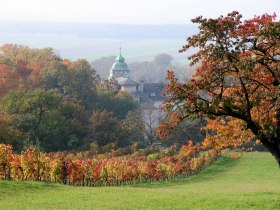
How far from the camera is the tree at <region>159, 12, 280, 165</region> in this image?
18781 mm

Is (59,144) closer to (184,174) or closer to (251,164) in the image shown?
(184,174)

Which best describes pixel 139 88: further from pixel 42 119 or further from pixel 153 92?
pixel 42 119

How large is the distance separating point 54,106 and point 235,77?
45.9 metres

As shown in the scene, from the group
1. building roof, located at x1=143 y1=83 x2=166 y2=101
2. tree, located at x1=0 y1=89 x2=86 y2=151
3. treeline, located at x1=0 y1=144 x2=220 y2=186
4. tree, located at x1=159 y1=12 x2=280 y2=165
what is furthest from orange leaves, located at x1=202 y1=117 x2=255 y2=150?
building roof, located at x1=143 y1=83 x2=166 y2=101

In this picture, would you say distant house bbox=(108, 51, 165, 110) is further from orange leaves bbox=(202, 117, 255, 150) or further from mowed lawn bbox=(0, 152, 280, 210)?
orange leaves bbox=(202, 117, 255, 150)

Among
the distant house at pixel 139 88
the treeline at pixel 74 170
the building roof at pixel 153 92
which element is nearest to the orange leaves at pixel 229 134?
the treeline at pixel 74 170

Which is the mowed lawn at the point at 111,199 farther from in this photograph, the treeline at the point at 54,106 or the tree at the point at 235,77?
the treeline at the point at 54,106

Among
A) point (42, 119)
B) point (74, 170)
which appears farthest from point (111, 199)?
point (42, 119)

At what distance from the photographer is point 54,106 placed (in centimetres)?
6353

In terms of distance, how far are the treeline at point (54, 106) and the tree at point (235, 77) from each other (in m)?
35.9

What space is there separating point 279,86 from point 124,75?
125855mm

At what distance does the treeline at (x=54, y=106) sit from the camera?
6006 centimetres

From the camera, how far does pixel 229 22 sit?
18.8m

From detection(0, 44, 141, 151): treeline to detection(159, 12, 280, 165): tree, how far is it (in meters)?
35.9
